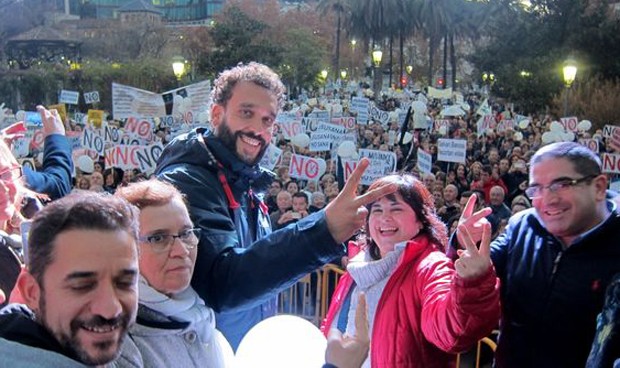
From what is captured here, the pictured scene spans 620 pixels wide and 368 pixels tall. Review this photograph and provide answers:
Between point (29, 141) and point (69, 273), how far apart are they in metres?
10.9

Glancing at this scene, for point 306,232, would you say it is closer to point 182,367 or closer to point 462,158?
point 182,367

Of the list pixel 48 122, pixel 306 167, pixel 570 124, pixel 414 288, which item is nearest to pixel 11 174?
pixel 48 122

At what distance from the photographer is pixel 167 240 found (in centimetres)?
184

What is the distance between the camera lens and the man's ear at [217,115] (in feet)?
7.58

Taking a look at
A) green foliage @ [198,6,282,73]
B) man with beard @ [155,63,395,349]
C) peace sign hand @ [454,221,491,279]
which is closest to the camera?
man with beard @ [155,63,395,349]

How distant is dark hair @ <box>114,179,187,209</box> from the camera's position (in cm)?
184

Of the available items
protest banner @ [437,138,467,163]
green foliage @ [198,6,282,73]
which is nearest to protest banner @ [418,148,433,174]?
protest banner @ [437,138,467,163]

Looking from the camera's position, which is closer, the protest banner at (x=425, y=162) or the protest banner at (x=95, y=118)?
the protest banner at (x=425, y=162)

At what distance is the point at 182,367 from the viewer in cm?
177

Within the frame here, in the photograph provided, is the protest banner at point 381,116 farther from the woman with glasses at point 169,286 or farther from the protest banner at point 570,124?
the woman with glasses at point 169,286

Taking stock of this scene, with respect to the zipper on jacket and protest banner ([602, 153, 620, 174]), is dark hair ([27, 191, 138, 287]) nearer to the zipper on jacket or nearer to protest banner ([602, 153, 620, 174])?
the zipper on jacket

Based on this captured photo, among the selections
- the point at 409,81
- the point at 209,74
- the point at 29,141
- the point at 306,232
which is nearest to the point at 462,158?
the point at 29,141

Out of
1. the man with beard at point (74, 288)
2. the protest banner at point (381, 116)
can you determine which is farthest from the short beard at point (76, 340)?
the protest banner at point (381, 116)

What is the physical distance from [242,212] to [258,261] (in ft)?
1.53
